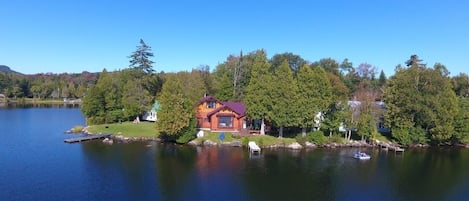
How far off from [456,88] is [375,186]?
7025 cm

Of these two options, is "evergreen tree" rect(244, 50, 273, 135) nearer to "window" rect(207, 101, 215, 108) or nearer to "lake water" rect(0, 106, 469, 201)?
"window" rect(207, 101, 215, 108)

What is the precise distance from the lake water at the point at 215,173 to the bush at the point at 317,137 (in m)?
2.66

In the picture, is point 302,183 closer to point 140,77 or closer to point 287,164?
point 287,164

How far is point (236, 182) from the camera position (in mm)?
30125

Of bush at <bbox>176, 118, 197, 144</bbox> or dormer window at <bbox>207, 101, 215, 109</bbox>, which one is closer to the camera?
bush at <bbox>176, 118, 197, 144</bbox>

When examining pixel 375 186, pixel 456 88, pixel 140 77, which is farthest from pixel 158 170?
pixel 456 88

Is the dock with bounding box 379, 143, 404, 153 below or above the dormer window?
below

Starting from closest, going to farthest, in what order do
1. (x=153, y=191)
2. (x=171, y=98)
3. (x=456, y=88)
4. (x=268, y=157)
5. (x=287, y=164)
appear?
(x=153, y=191), (x=287, y=164), (x=268, y=157), (x=171, y=98), (x=456, y=88)

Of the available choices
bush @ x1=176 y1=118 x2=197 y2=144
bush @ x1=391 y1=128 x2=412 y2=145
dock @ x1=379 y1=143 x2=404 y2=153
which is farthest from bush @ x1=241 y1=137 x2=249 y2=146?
bush @ x1=391 y1=128 x2=412 y2=145

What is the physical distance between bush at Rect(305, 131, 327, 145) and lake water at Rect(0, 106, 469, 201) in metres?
2.66

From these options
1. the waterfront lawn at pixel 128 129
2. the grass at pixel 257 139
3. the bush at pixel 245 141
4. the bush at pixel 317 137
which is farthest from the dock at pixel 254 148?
the waterfront lawn at pixel 128 129

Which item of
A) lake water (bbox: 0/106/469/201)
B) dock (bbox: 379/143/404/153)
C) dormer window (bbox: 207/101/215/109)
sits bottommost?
lake water (bbox: 0/106/469/201)

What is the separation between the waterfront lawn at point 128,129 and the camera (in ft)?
172

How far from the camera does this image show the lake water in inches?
1072
